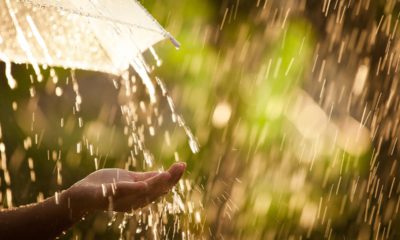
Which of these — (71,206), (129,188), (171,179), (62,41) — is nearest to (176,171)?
(171,179)

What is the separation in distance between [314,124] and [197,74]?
7.37 feet

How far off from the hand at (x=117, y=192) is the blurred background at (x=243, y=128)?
249cm

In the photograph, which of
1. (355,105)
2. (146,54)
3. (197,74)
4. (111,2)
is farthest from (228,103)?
(111,2)

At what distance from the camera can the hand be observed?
4.41 feet

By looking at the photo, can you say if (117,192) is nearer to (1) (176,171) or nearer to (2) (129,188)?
(2) (129,188)

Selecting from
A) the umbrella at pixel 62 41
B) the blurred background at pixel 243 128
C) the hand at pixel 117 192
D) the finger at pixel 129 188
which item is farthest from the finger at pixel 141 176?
the blurred background at pixel 243 128

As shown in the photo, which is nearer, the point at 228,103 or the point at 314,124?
the point at 228,103

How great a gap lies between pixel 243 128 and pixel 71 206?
3092 millimetres

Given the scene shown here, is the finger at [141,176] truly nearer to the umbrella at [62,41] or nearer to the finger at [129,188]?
the finger at [129,188]

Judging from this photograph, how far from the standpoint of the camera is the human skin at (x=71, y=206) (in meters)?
1.40

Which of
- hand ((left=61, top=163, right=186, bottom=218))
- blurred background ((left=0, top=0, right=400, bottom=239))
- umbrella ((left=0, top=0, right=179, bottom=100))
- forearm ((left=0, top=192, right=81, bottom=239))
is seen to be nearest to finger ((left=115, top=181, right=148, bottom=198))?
hand ((left=61, top=163, right=186, bottom=218))

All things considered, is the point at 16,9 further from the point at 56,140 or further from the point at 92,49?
the point at 56,140

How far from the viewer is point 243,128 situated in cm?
443

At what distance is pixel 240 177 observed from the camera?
16.6 ft
